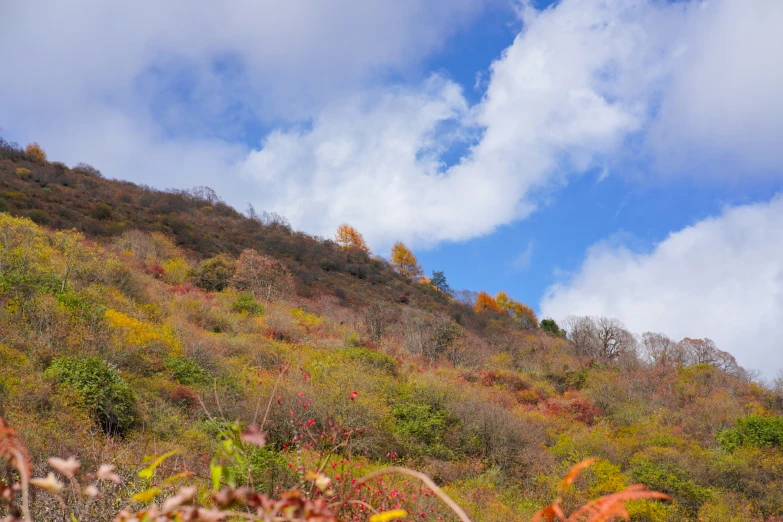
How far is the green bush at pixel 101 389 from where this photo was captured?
7.22m

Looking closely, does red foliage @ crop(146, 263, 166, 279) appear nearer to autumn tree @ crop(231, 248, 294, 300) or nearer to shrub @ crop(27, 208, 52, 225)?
autumn tree @ crop(231, 248, 294, 300)

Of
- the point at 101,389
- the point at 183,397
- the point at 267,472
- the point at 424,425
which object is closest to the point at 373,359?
the point at 424,425

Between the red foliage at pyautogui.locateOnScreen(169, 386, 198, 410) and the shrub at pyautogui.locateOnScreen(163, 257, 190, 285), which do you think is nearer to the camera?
the red foliage at pyautogui.locateOnScreen(169, 386, 198, 410)

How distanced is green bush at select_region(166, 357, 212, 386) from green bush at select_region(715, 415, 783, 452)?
41.1ft

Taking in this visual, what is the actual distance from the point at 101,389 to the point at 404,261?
152 ft

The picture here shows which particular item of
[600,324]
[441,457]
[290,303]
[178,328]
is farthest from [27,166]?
[600,324]

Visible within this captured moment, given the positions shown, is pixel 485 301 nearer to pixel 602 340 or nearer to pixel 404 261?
pixel 404 261

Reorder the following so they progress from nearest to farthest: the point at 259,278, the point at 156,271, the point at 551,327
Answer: the point at 156,271, the point at 259,278, the point at 551,327

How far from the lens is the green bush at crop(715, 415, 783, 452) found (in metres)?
11.3

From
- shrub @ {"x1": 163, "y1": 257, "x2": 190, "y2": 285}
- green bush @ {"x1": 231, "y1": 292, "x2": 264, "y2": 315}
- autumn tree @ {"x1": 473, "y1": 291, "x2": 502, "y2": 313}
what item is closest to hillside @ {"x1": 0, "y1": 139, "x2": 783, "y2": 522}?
shrub @ {"x1": 163, "y1": 257, "x2": 190, "y2": 285}

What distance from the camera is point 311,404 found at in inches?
345

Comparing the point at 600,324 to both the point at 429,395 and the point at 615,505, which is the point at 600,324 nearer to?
the point at 429,395

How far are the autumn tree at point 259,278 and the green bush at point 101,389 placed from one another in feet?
47.7

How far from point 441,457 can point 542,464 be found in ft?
6.87
